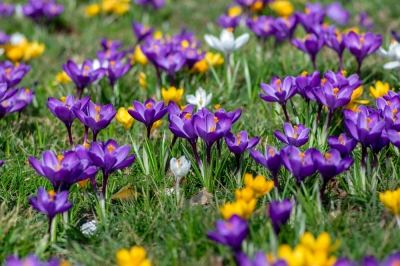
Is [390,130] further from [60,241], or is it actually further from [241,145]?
[60,241]

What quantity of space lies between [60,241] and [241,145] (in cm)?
108

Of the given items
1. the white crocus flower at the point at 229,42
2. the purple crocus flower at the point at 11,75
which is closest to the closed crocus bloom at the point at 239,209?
the white crocus flower at the point at 229,42

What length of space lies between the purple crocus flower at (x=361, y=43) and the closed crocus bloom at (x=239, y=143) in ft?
4.84

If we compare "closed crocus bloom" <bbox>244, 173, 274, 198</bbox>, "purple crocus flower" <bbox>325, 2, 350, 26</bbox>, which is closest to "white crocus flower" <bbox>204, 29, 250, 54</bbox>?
"purple crocus flower" <bbox>325, 2, 350, 26</bbox>

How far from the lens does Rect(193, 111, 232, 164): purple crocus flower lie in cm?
288

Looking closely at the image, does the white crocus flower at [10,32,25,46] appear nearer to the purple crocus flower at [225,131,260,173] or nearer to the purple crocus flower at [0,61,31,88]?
the purple crocus flower at [0,61,31,88]

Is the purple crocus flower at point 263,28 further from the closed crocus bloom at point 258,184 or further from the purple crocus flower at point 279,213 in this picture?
the purple crocus flower at point 279,213

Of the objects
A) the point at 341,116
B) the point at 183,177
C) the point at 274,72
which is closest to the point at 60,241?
the point at 183,177

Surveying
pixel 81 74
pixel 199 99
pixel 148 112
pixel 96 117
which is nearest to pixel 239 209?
pixel 148 112

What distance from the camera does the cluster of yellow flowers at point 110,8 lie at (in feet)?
22.5

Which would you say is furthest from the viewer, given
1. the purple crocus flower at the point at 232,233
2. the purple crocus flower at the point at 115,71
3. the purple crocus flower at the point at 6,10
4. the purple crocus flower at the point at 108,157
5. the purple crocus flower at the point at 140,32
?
the purple crocus flower at the point at 6,10

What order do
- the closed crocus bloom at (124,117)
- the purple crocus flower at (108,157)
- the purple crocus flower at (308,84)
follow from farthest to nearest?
the closed crocus bloom at (124,117) → the purple crocus flower at (308,84) → the purple crocus flower at (108,157)

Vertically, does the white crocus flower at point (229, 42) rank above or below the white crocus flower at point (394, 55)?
above

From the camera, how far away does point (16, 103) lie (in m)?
3.94
